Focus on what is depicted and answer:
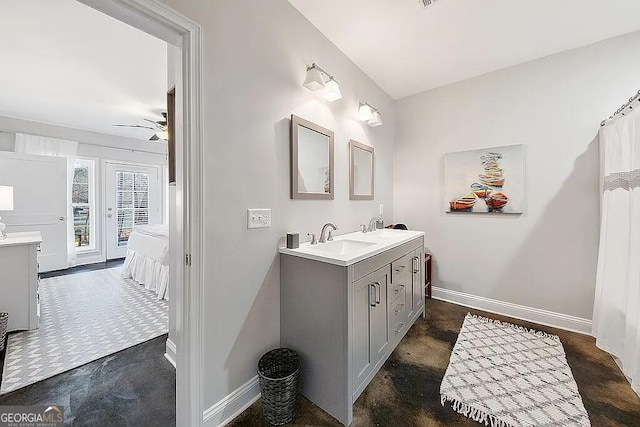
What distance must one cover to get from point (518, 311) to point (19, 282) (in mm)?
4940

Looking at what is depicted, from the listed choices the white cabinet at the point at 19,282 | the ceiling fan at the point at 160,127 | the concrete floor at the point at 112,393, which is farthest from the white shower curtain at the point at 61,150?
the concrete floor at the point at 112,393

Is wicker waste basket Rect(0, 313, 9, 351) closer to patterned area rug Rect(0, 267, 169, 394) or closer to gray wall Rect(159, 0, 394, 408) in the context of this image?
patterned area rug Rect(0, 267, 169, 394)

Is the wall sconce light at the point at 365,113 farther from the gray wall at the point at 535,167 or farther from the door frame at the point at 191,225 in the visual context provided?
the door frame at the point at 191,225

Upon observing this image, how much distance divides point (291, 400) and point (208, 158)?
55.4 inches

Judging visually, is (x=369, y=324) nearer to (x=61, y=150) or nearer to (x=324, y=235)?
(x=324, y=235)

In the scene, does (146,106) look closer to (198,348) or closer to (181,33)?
(181,33)

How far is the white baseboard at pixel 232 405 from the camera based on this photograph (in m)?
Result: 1.33

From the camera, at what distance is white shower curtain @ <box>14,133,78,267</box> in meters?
4.14

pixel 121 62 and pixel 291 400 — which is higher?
pixel 121 62

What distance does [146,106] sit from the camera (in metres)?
3.68

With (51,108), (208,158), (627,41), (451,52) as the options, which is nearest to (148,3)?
(208,158)

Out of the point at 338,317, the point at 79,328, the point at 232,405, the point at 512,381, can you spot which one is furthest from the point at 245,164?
the point at 79,328

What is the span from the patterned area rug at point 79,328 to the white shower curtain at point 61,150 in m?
1.19

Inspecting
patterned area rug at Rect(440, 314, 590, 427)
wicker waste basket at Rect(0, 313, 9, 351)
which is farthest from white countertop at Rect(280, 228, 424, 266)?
wicker waste basket at Rect(0, 313, 9, 351)
